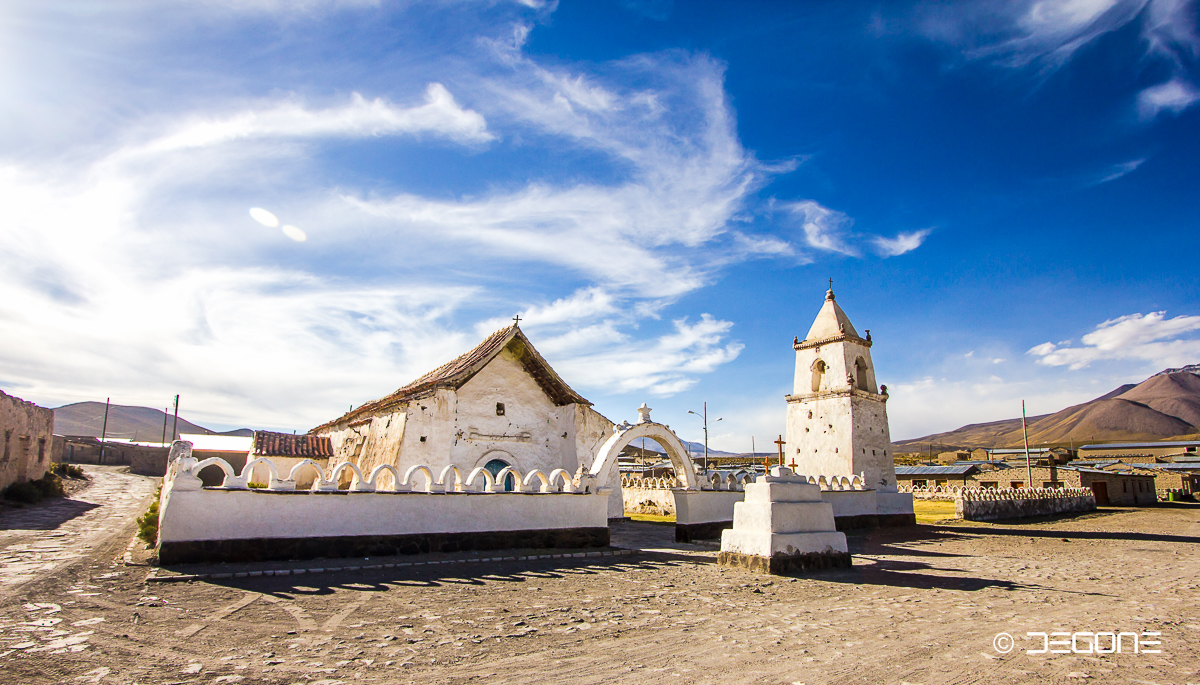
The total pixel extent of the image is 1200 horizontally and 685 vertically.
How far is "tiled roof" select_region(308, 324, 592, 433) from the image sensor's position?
1673cm

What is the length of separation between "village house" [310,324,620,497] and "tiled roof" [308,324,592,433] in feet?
0.10

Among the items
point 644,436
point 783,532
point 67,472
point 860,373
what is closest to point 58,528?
point 644,436

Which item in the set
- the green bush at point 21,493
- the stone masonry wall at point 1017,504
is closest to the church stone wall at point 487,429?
the green bush at point 21,493

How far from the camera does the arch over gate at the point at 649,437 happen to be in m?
14.4

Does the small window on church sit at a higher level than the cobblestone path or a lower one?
higher

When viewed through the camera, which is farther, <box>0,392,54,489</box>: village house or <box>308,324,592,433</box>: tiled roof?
<box>0,392,54,489</box>: village house

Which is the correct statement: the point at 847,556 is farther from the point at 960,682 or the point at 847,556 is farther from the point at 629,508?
the point at 629,508

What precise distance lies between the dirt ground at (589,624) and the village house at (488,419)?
21.0ft

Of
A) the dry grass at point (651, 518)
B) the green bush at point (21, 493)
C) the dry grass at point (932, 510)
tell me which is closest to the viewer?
the green bush at point (21, 493)

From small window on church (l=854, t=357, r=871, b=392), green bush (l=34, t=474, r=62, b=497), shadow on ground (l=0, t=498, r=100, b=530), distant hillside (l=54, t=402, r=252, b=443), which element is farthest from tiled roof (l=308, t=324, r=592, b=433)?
distant hillside (l=54, t=402, r=252, b=443)

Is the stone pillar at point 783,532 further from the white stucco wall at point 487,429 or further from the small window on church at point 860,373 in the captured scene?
the small window on church at point 860,373

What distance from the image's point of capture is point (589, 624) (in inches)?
249

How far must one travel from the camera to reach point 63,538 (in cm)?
1321

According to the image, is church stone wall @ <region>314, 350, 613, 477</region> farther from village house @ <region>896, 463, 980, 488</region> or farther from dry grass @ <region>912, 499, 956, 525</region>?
village house @ <region>896, 463, 980, 488</region>
